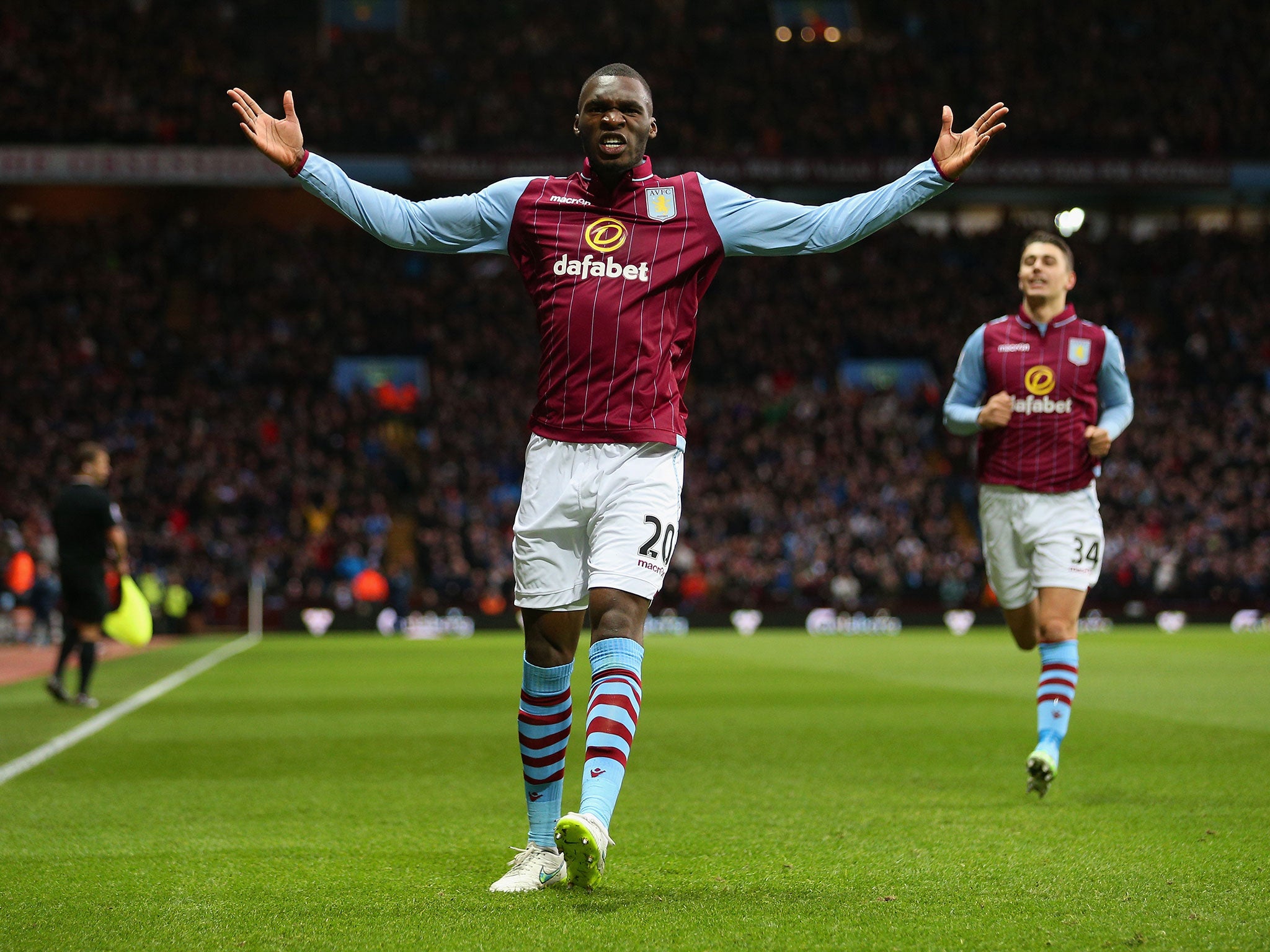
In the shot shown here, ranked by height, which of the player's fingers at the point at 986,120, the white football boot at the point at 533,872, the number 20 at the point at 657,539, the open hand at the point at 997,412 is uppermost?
the player's fingers at the point at 986,120

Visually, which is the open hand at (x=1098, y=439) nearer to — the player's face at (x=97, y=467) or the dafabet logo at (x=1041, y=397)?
the dafabet logo at (x=1041, y=397)

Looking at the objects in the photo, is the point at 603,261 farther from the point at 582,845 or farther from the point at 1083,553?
the point at 1083,553

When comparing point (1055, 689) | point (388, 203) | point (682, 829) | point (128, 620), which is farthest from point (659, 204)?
point (128, 620)

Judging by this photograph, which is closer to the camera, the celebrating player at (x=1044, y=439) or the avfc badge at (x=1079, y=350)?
the celebrating player at (x=1044, y=439)

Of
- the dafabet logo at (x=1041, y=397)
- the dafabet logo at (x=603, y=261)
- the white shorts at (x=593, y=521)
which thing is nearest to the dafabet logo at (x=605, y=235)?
the dafabet logo at (x=603, y=261)

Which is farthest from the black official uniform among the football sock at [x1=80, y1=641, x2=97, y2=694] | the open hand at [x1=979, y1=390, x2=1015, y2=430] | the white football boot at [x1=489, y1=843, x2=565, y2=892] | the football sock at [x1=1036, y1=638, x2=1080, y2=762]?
the white football boot at [x1=489, y1=843, x2=565, y2=892]

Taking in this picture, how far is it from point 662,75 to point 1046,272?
31.9m

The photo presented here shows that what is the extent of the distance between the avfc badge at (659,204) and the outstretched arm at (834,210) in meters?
0.12

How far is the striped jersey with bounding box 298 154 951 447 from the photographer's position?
4.69 metres

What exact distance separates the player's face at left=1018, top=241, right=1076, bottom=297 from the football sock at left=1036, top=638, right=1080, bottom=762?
1.78m

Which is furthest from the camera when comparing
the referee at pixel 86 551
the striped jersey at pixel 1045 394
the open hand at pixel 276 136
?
the referee at pixel 86 551

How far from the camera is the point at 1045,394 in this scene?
24.6ft

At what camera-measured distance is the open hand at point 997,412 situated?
7.20m

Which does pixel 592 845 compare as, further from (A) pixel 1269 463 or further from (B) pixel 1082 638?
(A) pixel 1269 463
